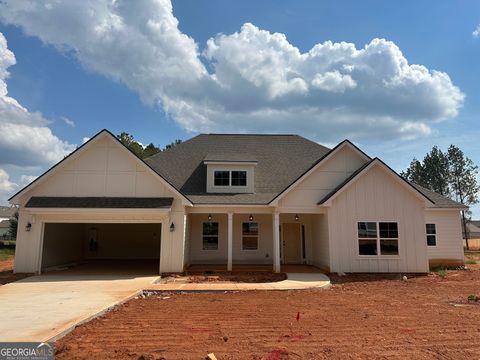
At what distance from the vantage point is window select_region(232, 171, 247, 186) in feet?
58.9

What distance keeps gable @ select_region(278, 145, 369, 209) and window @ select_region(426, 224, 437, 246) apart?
19.9 feet

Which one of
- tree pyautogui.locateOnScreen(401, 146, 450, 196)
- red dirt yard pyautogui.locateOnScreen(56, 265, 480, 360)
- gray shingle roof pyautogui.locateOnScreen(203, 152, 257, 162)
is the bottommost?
red dirt yard pyautogui.locateOnScreen(56, 265, 480, 360)

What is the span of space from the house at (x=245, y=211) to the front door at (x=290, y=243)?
54 millimetres

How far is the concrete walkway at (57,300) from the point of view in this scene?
21.4 ft

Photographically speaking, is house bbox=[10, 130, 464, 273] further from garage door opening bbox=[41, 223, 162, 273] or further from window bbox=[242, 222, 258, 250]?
garage door opening bbox=[41, 223, 162, 273]

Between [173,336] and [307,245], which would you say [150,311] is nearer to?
[173,336]

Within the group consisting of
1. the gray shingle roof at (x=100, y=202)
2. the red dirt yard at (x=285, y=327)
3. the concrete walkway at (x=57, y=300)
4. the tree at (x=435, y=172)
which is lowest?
the red dirt yard at (x=285, y=327)

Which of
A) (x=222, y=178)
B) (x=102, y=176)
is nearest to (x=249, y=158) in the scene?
(x=222, y=178)

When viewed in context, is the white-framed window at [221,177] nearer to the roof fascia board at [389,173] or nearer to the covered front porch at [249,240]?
the covered front porch at [249,240]

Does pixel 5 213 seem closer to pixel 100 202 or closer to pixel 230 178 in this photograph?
pixel 100 202

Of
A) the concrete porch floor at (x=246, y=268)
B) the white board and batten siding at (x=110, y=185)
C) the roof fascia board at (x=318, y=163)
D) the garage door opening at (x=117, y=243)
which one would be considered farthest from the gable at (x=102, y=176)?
the garage door opening at (x=117, y=243)

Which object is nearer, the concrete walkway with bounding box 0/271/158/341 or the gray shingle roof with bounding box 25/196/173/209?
the concrete walkway with bounding box 0/271/158/341

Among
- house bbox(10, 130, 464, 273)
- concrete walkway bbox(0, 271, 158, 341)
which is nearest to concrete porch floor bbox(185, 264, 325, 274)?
house bbox(10, 130, 464, 273)

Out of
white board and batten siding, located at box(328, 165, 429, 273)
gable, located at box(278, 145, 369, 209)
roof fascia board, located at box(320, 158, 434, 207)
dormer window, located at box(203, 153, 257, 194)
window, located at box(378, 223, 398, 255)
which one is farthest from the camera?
dormer window, located at box(203, 153, 257, 194)
